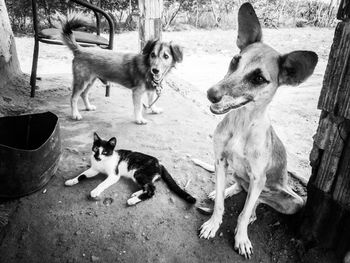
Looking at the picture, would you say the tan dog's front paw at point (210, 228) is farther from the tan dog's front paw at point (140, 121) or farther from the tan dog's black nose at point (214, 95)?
the tan dog's front paw at point (140, 121)

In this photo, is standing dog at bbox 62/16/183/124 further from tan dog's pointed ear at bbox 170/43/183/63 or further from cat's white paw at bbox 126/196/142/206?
cat's white paw at bbox 126/196/142/206

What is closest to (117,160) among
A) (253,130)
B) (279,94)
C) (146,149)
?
(146,149)

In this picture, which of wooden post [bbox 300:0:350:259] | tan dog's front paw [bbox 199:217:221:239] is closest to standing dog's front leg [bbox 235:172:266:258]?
tan dog's front paw [bbox 199:217:221:239]

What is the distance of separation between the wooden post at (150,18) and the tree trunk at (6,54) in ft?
7.11

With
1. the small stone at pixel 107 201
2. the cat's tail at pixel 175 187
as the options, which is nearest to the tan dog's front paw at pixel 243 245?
the cat's tail at pixel 175 187

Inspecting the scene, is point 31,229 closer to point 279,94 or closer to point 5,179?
point 5,179

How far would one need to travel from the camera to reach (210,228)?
237 centimetres

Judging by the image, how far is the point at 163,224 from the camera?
8.02 feet

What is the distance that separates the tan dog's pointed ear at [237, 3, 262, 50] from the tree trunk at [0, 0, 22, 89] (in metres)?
3.85

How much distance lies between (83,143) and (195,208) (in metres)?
1.69

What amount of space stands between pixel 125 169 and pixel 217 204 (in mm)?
1055

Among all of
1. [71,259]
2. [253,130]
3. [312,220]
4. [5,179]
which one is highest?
[253,130]

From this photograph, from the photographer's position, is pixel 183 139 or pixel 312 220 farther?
pixel 183 139

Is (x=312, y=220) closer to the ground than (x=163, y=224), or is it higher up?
higher up
